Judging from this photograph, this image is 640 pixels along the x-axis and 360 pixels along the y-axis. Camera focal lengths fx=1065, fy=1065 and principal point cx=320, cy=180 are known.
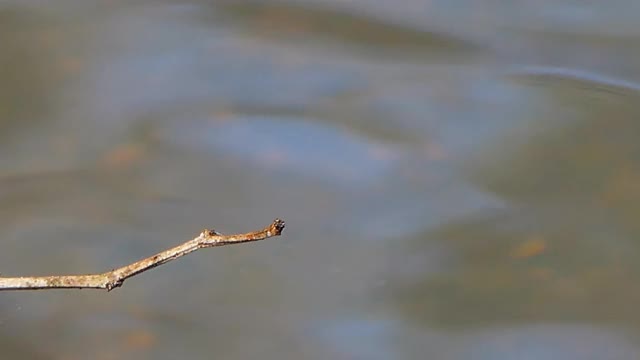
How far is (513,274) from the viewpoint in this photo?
1190 millimetres

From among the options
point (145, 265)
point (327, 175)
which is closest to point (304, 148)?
point (327, 175)

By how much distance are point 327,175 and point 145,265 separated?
626 millimetres

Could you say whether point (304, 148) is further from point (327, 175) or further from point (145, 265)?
point (145, 265)

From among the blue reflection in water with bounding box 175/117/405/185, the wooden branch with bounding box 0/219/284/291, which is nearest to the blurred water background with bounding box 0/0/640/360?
the blue reflection in water with bounding box 175/117/405/185

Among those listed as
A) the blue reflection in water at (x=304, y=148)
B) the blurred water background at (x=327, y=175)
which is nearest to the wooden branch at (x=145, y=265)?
the blurred water background at (x=327, y=175)

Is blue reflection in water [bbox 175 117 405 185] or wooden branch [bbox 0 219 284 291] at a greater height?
blue reflection in water [bbox 175 117 405 185]

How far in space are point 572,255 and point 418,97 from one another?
0.34 meters

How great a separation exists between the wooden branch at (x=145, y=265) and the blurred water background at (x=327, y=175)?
0.39m

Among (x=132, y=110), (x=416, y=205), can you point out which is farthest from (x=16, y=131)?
(x=416, y=205)

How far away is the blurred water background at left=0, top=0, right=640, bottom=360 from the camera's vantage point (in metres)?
1.15

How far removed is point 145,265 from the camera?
706 millimetres

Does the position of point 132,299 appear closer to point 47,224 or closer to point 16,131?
point 47,224

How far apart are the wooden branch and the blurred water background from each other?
1.27 ft

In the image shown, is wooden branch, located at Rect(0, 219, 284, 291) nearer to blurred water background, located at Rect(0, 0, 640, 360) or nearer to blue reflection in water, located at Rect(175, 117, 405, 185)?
blurred water background, located at Rect(0, 0, 640, 360)
